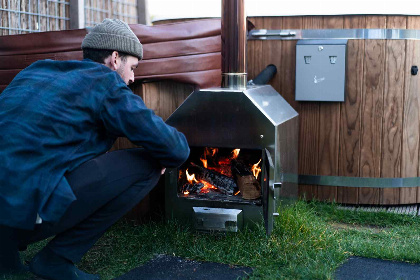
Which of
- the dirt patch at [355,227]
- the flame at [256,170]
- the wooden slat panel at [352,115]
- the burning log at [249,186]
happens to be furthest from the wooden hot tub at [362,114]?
the burning log at [249,186]

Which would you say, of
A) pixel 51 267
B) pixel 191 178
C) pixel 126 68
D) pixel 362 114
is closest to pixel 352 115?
pixel 362 114

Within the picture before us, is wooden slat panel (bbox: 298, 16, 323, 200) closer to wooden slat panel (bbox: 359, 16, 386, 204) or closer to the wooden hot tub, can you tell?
the wooden hot tub

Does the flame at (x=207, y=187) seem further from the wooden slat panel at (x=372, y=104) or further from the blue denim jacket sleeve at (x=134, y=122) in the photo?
the wooden slat panel at (x=372, y=104)

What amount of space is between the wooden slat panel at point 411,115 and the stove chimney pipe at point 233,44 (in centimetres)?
134

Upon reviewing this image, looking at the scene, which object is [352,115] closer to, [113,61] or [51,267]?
[113,61]

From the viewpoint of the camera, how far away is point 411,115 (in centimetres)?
373

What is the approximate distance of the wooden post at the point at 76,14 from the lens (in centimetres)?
411

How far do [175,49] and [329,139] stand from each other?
137 centimetres

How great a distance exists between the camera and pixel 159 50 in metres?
3.11

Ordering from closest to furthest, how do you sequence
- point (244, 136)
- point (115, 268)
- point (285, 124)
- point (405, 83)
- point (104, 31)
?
point (104, 31) < point (115, 268) < point (244, 136) < point (285, 124) < point (405, 83)

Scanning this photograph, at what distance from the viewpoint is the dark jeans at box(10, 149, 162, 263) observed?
2176 millimetres

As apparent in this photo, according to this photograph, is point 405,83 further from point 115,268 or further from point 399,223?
point 115,268

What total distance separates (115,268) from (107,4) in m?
2.89

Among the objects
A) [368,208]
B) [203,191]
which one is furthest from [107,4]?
[368,208]
